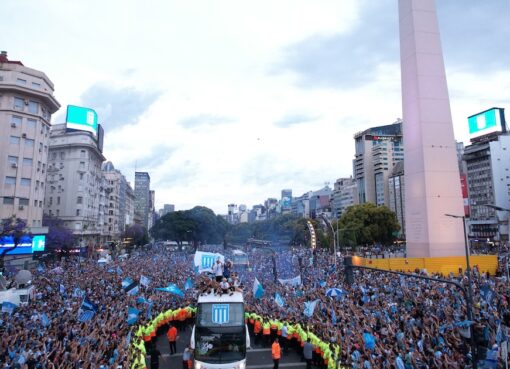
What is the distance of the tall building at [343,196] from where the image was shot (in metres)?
152

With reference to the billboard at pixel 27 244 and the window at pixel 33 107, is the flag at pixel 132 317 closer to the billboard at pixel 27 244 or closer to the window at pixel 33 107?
the billboard at pixel 27 244

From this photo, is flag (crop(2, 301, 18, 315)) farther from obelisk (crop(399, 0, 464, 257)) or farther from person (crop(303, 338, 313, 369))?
obelisk (crop(399, 0, 464, 257))

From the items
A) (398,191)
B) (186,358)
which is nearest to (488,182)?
(398,191)

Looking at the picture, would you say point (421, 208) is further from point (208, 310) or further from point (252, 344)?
point (208, 310)

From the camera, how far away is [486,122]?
263 ft

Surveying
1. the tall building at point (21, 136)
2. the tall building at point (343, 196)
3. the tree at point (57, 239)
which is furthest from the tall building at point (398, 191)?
the tall building at point (21, 136)

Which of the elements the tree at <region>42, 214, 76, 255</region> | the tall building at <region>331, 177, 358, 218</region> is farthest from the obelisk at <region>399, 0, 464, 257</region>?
the tall building at <region>331, 177, 358, 218</region>

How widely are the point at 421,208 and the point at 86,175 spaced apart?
5397 centimetres

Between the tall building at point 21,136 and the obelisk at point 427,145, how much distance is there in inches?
1518

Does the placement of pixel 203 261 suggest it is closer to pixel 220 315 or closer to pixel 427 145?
pixel 220 315

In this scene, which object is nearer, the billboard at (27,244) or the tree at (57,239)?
the billboard at (27,244)

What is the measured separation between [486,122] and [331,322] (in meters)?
79.9

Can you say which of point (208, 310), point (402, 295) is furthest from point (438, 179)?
point (208, 310)

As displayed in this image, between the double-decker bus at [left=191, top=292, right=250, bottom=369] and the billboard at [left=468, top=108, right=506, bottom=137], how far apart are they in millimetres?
81920
